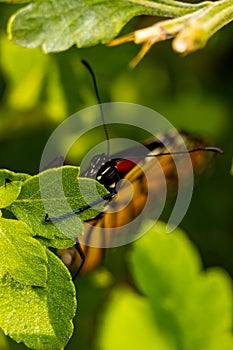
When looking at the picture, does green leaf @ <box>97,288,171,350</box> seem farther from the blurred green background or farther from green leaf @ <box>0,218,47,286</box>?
green leaf @ <box>0,218,47,286</box>

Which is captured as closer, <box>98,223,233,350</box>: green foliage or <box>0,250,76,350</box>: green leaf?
<box>0,250,76,350</box>: green leaf

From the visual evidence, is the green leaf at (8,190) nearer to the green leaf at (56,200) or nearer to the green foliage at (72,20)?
the green leaf at (56,200)

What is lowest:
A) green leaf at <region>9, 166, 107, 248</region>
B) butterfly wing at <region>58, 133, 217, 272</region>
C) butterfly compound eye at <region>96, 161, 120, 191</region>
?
butterfly wing at <region>58, 133, 217, 272</region>

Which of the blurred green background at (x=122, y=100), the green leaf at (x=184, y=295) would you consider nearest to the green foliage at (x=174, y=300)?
the green leaf at (x=184, y=295)

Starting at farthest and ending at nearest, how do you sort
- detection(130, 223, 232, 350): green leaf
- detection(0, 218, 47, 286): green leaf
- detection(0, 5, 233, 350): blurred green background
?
detection(0, 5, 233, 350): blurred green background, detection(130, 223, 232, 350): green leaf, detection(0, 218, 47, 286): green leaf

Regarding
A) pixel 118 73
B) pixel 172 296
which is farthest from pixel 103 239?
pixel 118 73

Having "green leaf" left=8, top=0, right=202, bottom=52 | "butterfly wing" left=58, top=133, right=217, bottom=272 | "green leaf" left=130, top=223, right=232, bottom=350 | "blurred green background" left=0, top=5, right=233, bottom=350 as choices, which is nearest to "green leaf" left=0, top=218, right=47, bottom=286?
"butterfly wing" left=58, top=133, right=217, bottom=272

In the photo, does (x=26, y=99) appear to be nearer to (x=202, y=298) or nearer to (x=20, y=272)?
(x=202, y=298)
